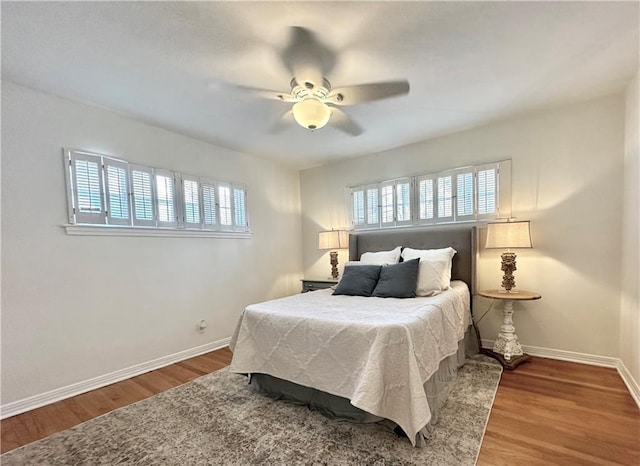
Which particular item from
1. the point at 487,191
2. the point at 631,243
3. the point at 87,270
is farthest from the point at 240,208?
the point at 631,243

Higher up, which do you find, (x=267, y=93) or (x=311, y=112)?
(x=267, y=93)

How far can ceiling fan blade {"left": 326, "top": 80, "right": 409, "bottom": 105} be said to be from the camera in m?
2.05

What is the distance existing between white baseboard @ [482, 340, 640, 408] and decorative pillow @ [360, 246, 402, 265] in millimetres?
1407

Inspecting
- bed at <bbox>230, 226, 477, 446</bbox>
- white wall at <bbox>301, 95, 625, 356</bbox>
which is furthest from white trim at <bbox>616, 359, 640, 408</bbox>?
bed at <bbox>230, 226, 477, 446</bbox>

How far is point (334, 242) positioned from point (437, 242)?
4.87ft

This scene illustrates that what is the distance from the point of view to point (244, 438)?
189 centimetres

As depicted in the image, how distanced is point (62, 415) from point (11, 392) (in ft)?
1.45

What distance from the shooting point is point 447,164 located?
12.1 ft

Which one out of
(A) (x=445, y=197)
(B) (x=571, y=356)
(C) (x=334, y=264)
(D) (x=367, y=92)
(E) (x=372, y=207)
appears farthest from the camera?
(C) (x=334, y=264)

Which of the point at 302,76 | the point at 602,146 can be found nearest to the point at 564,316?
the point at 602,146

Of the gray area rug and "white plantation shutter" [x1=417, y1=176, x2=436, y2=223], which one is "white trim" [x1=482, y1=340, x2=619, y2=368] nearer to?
the gray area rug

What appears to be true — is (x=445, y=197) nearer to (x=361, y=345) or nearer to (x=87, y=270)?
(x=361, y=345)

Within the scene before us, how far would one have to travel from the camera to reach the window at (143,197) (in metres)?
2.69

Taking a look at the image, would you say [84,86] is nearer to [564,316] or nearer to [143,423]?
[143,423]
